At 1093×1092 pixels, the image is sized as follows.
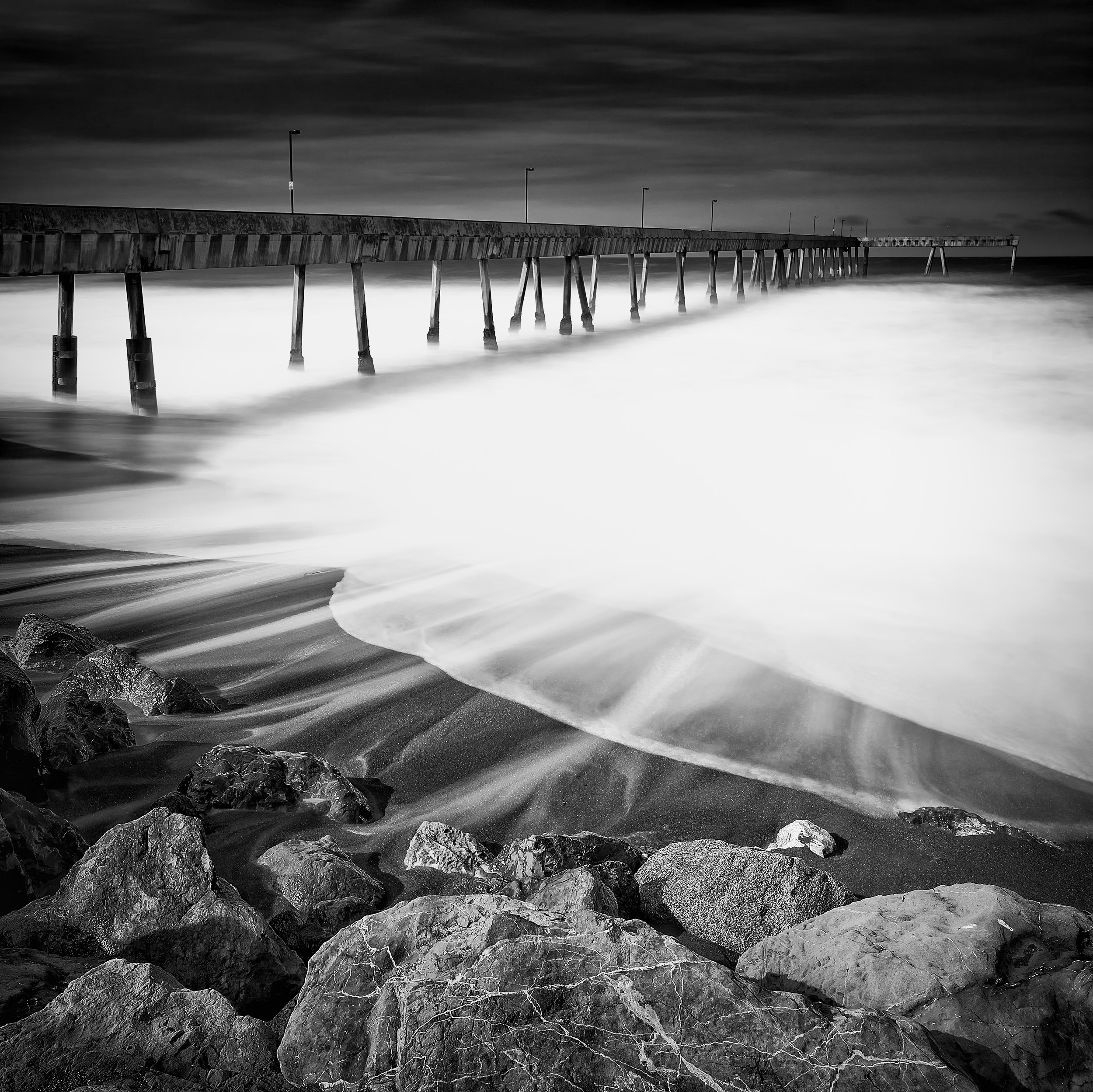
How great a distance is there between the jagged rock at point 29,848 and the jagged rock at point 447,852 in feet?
3.24

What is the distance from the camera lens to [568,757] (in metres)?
4.22

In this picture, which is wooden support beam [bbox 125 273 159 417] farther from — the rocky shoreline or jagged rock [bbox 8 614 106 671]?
the rocky shoreline

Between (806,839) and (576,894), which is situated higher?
(576,894)

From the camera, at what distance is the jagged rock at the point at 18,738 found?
3385mm

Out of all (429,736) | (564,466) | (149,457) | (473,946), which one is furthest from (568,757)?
(149,457)

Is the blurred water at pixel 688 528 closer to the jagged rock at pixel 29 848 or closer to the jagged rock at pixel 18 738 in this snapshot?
the jagged rock at pixel 18 738

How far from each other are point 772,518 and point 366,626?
4428 millimetres

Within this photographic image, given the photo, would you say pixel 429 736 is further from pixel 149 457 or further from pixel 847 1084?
pixel 149 457

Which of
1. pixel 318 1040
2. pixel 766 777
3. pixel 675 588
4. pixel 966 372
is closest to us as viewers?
pixel 318 1040

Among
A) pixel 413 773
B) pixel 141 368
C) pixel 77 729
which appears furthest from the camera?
pixel 141 368

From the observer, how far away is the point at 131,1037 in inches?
85.3

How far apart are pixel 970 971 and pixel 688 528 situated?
6.10m

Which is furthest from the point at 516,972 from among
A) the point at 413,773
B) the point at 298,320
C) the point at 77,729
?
the point at 298,320

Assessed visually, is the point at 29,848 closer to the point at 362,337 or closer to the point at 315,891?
the point at 315,891
